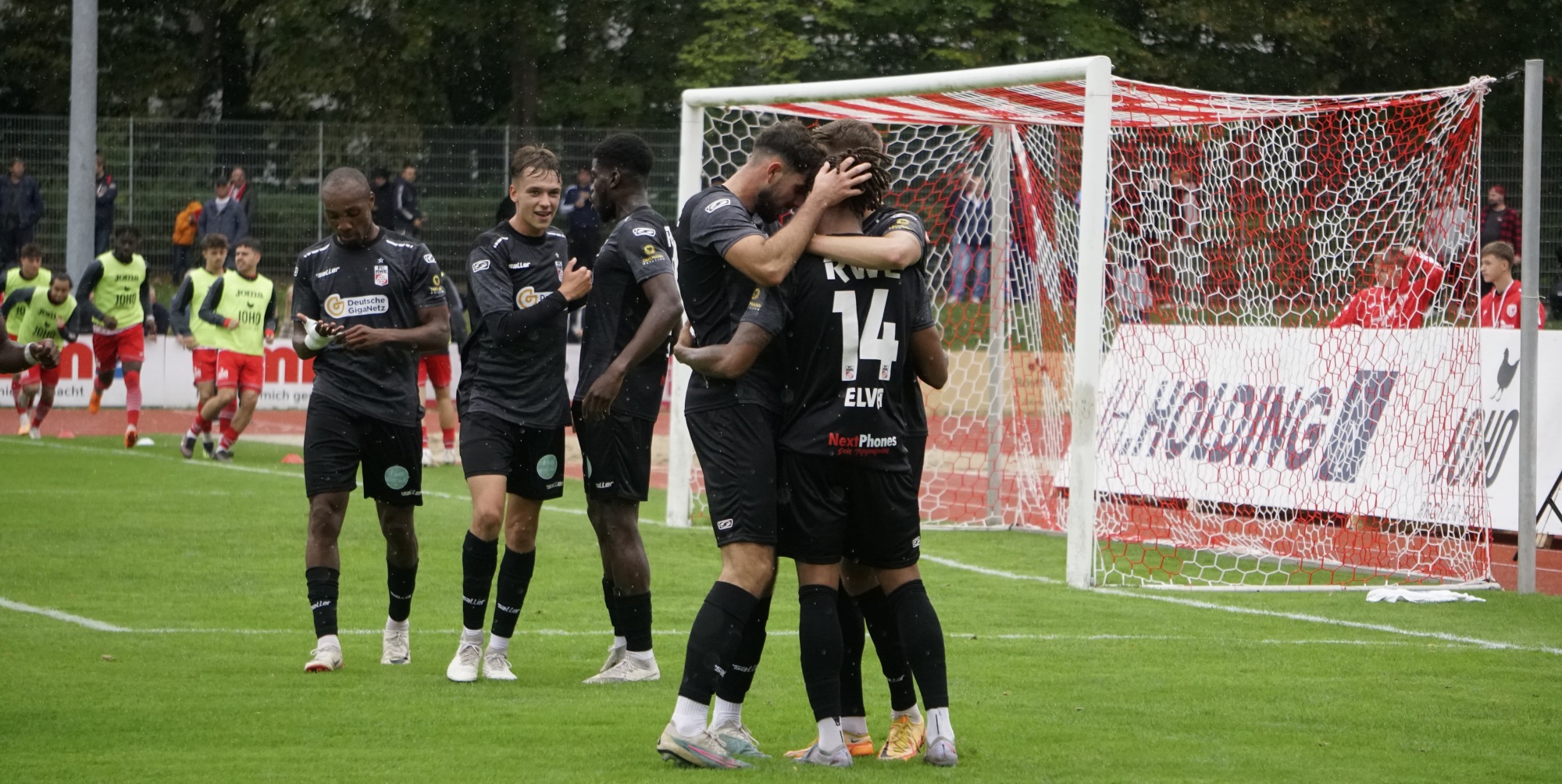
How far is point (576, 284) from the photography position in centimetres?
685

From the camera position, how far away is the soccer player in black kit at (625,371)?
6.80m

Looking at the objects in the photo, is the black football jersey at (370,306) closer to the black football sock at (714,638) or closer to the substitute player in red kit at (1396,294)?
the black football sock at (714,638)

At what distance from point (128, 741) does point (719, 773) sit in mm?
1929

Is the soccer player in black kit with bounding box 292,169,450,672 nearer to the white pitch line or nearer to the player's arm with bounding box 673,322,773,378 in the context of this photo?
the white pitch line

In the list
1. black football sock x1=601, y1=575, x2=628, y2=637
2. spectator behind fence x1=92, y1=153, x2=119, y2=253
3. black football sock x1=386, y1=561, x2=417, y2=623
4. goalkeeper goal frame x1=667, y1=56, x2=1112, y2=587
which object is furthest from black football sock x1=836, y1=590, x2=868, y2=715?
spectator behind fence x1=92, y1=153, x2=119, y2=253

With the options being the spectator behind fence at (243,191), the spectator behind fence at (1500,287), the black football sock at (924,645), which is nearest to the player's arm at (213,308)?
the spectator behind fence at (243,191)

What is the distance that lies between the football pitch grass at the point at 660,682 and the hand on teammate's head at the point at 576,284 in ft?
4.89

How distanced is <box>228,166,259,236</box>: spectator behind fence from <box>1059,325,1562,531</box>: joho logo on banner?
46.4ft

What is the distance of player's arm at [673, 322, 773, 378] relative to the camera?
215 inches

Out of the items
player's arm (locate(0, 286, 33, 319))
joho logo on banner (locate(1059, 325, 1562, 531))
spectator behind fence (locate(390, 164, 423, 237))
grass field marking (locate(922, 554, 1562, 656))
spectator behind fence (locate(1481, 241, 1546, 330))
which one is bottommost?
grass field marking (locate(922, 554, 1562, 656))

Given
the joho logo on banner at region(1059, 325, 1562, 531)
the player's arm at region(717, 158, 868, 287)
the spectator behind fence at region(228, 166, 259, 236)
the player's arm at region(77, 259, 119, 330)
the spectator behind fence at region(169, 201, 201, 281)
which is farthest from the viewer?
the spectator behind fence at region(169, 201, 201, 281)

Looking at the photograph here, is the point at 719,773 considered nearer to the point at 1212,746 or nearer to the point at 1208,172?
the point at 1212,746

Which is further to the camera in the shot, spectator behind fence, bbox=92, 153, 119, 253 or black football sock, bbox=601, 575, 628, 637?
spectator behind fence, bbox=92, 153, 119, 253

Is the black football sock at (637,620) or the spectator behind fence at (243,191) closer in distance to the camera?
the black football sock at (637,620)
